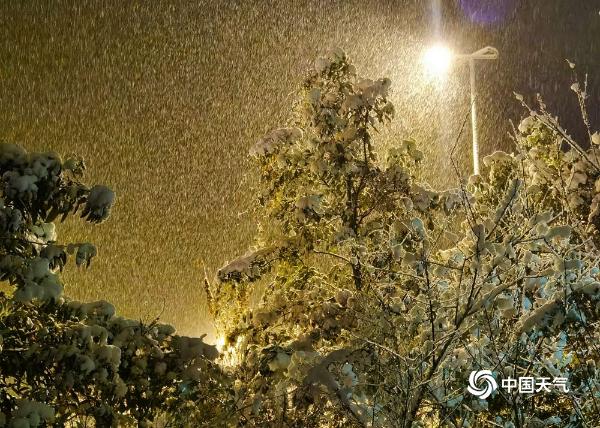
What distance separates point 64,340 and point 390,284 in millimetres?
2473

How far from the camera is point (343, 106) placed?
317 inches

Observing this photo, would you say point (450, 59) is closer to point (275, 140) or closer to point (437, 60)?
point (437, 60)

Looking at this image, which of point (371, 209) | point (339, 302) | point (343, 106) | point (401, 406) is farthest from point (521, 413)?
point (343, 106)

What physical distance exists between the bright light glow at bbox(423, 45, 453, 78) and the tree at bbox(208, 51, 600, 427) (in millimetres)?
2311

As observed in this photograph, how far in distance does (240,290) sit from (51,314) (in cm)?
350

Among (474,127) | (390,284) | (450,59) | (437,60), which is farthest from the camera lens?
(474,127)

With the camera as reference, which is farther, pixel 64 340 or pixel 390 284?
pixel 390 284

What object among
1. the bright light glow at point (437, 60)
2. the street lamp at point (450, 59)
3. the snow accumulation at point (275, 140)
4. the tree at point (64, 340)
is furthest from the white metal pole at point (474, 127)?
the tree at point (64, 340)

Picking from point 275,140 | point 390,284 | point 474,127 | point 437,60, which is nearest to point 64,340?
point 390,284

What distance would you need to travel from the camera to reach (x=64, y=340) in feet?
17.0

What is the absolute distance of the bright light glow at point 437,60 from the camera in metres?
10.8

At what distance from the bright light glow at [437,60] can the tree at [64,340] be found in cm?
668

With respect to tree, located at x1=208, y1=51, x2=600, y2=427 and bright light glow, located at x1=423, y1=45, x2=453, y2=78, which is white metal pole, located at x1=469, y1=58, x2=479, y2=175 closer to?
bright light glow, located at x1=423, y1=45, x2=453, y2=78

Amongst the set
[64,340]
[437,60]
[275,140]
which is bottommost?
[64,340]
